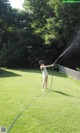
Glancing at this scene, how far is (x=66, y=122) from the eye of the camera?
28.6 ft

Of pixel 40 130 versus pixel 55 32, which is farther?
pixel 55 32

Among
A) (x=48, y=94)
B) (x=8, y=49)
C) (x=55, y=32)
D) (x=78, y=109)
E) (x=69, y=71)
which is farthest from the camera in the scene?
(x=8, y=49)

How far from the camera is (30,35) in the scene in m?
37.0

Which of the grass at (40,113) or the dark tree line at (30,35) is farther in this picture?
the dark tree line at (30,35)

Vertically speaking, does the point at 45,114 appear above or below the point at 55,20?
below

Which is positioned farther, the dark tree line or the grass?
the dark tree line

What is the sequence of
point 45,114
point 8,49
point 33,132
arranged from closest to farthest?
1. point 33,132
2. point 45,114
3. point 8,49

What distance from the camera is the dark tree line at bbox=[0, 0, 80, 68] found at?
3344 cm

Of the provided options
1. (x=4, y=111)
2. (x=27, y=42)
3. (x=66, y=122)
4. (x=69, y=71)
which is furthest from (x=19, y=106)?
(x=27, y=42)

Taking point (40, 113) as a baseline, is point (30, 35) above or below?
above

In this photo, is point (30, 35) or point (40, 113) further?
point (30, 35)

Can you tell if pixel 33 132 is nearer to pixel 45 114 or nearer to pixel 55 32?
pixel 45 114

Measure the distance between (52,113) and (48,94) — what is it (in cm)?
341

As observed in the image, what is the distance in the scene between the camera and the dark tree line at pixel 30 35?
110 ft
